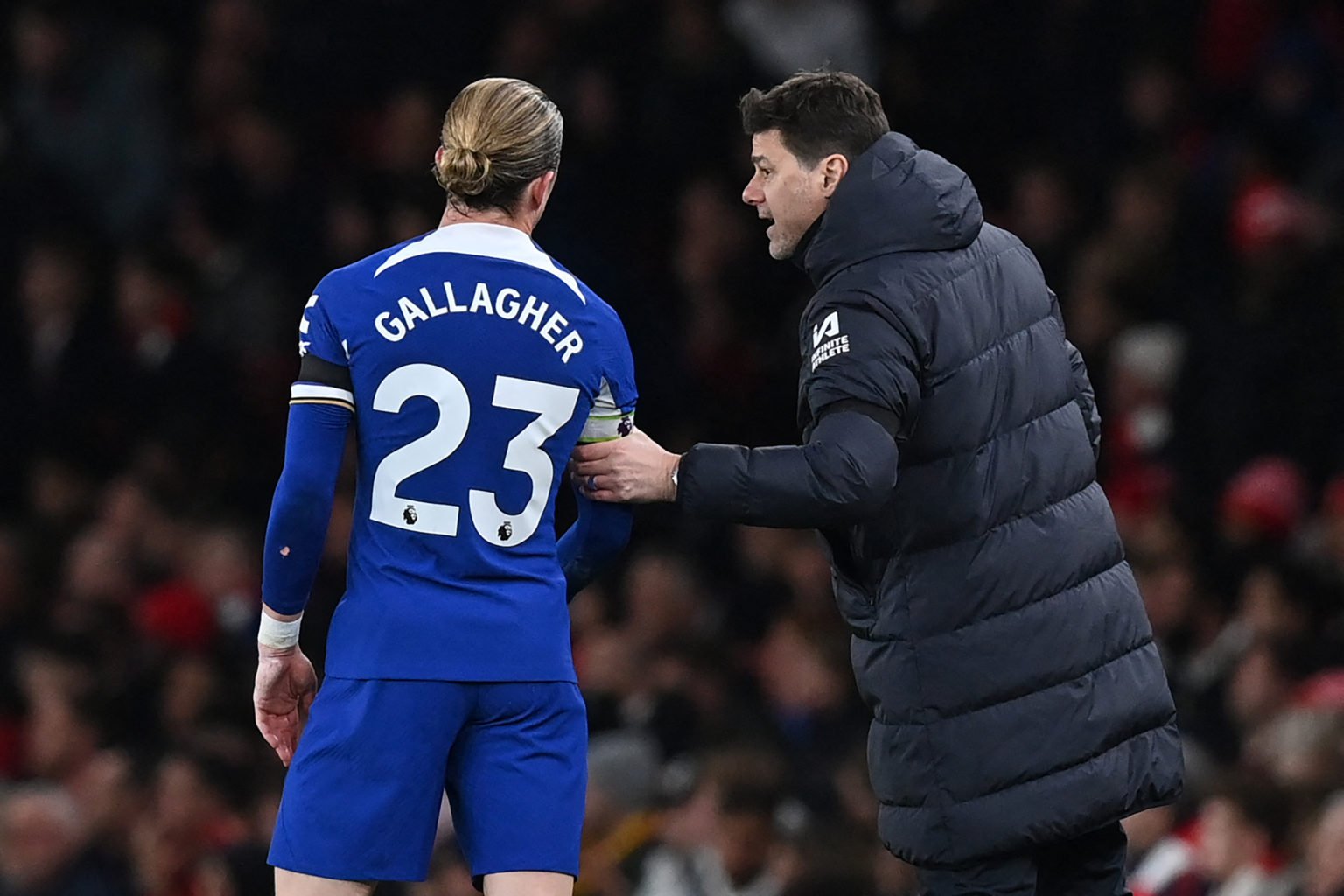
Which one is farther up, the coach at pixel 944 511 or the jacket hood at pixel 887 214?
the jacket hood at pixel 887 214

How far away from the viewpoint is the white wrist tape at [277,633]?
159 inches

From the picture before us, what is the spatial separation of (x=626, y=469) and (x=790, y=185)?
594 millimetres

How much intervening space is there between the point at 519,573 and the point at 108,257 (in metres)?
6.93

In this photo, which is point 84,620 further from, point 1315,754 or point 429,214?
point 1315,754

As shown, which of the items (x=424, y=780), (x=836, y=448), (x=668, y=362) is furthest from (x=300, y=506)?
(x=668, y=362)

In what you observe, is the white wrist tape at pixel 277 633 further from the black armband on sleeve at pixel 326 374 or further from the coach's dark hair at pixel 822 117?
the coach's dark hair at pixel 822 117

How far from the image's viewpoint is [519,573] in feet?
13.1

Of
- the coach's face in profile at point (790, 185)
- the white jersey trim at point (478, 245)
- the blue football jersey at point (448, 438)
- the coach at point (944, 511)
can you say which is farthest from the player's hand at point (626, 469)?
the coach's face in profile at point (790, 185)

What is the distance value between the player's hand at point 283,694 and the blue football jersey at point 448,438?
12cm

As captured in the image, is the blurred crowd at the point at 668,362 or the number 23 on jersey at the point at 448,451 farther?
the blurred crowd at the point at 668,362

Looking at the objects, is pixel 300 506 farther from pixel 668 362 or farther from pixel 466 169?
pixel 668 362

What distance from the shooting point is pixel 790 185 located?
425cm

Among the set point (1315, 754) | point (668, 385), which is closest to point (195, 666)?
point (668, 385)

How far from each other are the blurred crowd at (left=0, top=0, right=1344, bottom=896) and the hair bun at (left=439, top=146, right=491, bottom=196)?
283 cm
